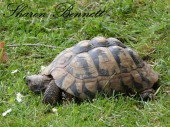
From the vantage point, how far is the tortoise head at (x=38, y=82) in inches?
209

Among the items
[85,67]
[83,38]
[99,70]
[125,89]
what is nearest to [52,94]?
[85,67]

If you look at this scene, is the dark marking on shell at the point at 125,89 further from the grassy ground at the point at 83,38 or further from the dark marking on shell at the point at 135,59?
the dark marking on shell at the point at 135,59

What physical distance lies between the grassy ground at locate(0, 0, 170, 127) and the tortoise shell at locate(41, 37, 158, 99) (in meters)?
0.15

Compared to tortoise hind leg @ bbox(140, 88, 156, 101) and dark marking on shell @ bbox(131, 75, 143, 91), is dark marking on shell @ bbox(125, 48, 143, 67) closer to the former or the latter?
dark marking on shell @ bbox(131, 75, 143, 91)

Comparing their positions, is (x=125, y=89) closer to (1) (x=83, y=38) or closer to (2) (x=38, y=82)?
(2) (x=38, y=82)

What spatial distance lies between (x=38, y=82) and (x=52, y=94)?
0.30 m

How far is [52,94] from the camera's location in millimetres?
5078

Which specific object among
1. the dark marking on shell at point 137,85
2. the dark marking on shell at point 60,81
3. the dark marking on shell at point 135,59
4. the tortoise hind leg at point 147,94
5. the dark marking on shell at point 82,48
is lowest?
the tortoise hind leg at point 147,94

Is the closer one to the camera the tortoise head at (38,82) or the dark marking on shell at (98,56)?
the dark marking on shell at (98,56)

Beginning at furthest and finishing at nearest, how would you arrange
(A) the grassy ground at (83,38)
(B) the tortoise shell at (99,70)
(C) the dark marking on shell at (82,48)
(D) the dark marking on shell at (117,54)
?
(C) the dark marking on shell at (82,48), (D) the dark marking on shell at (117,54), (B) the tortoise shell at (99,70), (A) the grassy ground at (83,38)

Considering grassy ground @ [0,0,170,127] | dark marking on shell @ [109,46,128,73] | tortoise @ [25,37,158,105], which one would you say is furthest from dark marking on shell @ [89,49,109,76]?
grassy ground @ [0,0,170,127]

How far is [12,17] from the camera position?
7477 mm

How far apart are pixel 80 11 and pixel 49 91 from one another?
107 inches

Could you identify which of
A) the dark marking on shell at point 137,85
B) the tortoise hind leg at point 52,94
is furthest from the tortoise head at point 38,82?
the dark marking on shell at point 137,85
